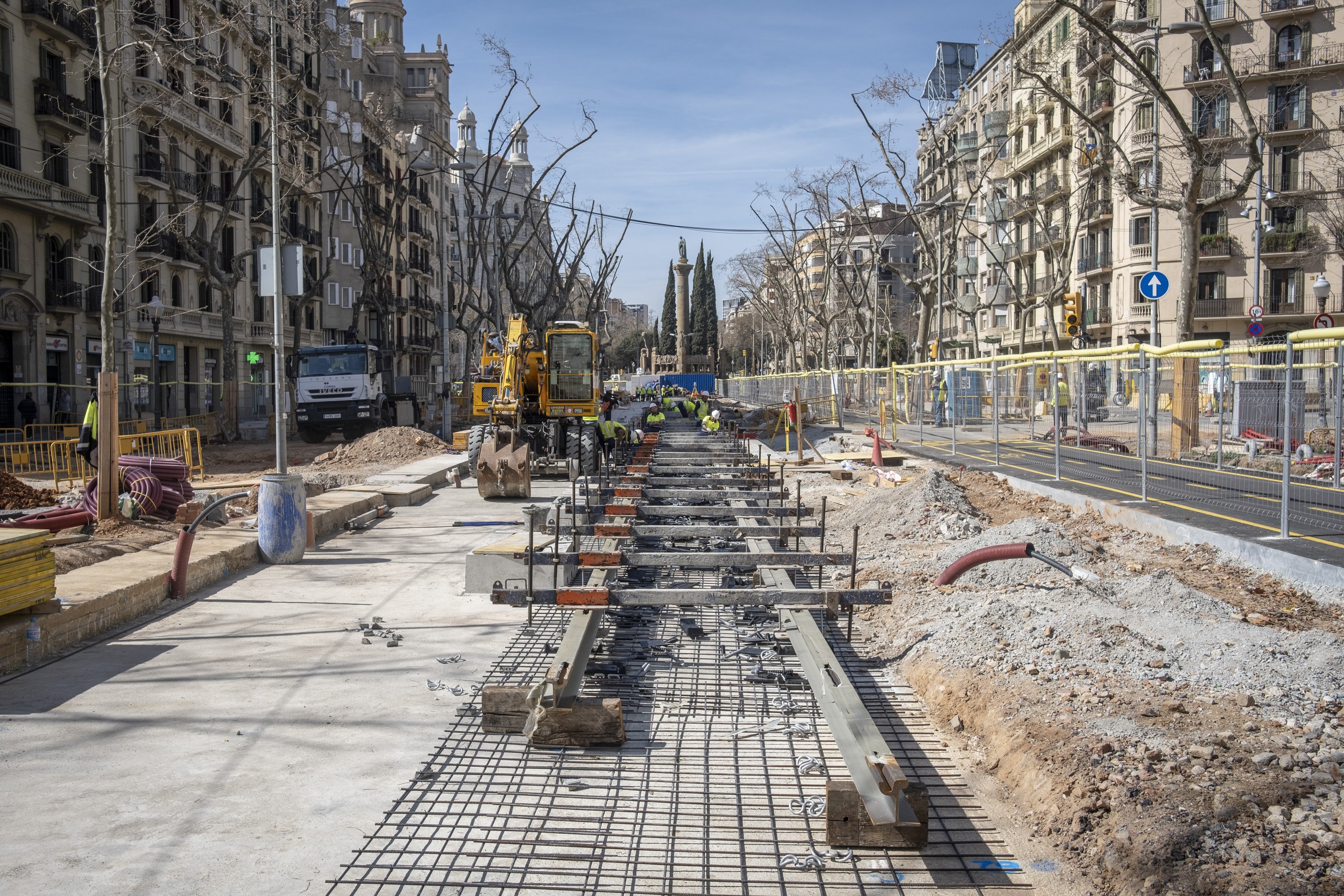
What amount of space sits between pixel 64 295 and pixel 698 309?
332 ft

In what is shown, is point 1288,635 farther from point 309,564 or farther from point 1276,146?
point 1276,146

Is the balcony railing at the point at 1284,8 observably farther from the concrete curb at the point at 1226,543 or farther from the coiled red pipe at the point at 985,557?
the coiled red pipe at the point at 985,557

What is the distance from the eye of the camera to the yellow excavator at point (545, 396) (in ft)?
67.2

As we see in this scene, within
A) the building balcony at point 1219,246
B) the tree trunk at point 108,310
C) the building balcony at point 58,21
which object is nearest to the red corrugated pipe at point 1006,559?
the tree trunk at point 108,310

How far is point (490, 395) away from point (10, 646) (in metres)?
16.0

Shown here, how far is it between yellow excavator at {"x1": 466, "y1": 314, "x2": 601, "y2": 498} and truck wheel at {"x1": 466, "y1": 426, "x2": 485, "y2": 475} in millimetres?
19

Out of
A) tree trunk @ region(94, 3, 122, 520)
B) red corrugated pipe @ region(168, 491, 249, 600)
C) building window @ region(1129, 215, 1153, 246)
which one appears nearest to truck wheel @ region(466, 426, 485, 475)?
tree trunk @ region(94, 3, 122, 520)

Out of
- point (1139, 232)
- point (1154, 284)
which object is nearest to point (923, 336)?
point (1154, 284)

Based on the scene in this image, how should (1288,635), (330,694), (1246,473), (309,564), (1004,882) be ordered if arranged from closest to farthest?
(1004,882) < (1288,635) < (330,694) < (309,564) < (1246,473)

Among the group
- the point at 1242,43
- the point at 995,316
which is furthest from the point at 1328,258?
the point at 995,316

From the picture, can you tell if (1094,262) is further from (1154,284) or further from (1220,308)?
(1154,284)

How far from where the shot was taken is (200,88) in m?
43.8

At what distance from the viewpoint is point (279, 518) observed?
37.8 feet

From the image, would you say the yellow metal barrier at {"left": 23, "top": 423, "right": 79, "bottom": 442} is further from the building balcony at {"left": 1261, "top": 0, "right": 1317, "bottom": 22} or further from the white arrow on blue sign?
the building balcony at {"left": 1261, "top": 0, "right": 1317, "bottom": 22}
